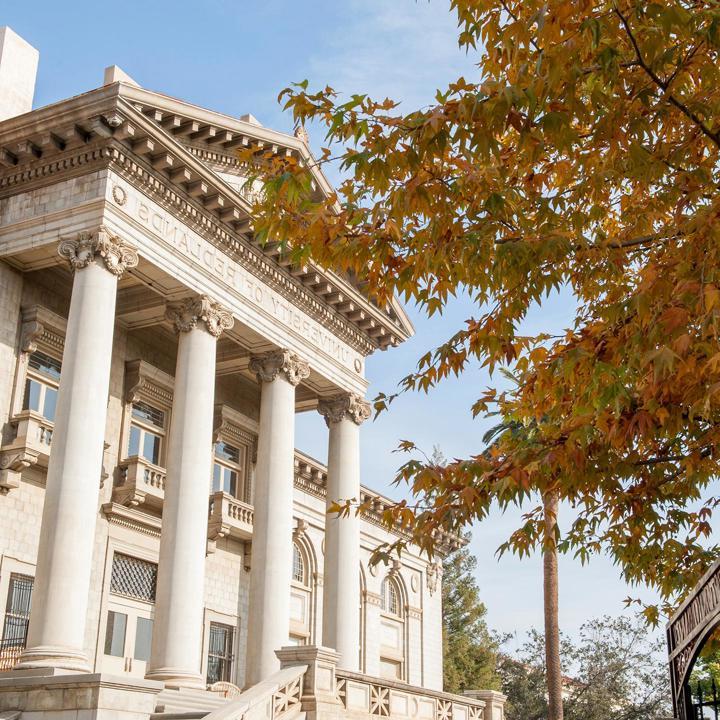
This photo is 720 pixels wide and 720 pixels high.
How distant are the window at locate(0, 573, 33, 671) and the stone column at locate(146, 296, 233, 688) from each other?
3297mm

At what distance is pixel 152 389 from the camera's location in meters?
27.9

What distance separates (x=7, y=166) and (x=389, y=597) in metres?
26.4

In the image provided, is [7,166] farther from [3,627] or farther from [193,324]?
[3,627]

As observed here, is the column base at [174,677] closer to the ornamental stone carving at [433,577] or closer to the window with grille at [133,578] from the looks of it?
the window with grille at [133,578]

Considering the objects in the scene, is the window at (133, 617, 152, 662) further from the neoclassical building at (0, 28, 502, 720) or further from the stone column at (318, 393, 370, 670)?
the stone column at (318, 393, 370, 670)

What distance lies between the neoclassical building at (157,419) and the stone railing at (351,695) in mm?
49

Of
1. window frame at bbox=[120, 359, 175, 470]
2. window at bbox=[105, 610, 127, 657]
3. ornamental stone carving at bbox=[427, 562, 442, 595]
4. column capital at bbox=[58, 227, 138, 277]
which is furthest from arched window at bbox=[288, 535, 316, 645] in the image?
column capital at bbox=[58, 227, 138, 277]

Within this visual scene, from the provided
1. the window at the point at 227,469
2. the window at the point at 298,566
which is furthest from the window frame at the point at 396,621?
the window at the point at 227,469

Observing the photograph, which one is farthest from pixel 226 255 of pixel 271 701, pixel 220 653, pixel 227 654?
pixel 271 701

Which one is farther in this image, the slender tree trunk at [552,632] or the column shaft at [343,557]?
the slender tree trunk at [552,632]

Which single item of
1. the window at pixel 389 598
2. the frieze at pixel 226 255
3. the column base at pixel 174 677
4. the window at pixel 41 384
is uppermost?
the frieze at pixel 226 255

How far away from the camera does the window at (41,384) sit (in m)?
24.3

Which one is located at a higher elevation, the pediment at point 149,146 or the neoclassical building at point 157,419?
the pediment at point 149,146

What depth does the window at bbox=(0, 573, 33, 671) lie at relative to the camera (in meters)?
21.9
